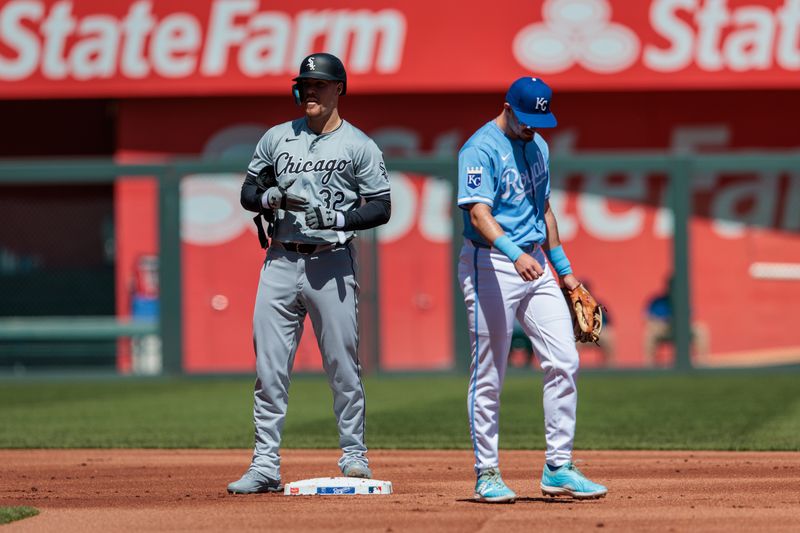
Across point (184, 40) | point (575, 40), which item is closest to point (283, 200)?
point (575, 40)

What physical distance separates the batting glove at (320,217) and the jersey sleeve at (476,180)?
2.20 feet

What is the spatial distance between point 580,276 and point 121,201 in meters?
6.27

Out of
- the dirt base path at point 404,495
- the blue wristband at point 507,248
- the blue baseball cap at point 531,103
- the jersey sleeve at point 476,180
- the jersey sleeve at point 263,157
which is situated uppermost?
the blue baseball cap at point 531,103

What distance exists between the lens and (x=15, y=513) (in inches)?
275

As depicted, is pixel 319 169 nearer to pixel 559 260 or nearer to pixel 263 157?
pixel 263 157

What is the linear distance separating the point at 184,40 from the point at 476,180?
14.5m

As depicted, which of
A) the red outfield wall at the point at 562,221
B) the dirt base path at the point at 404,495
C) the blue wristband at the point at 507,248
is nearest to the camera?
the dirt base path at the point at 404,495

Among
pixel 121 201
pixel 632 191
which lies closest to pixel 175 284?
pixel 121 201

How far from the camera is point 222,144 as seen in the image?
2172 cm

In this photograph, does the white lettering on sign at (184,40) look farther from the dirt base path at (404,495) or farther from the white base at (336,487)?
the white base at (336,487)

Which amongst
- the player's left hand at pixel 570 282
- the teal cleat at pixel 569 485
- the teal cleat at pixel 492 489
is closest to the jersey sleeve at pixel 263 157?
the player's left hand at pixel 570 282

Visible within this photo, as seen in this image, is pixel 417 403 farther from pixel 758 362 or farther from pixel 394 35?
pixel 394 35

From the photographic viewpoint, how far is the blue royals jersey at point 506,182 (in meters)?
7.10

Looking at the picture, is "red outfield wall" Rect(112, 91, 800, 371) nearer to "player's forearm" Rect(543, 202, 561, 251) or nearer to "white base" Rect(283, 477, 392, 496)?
"white base" Rect(283, 477, 392, 496)
